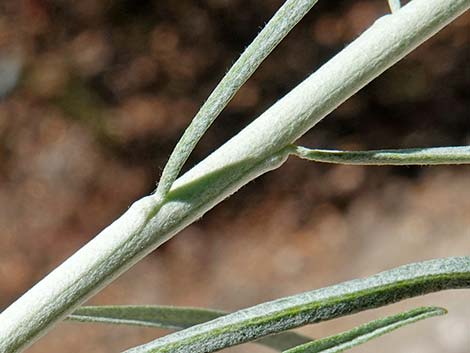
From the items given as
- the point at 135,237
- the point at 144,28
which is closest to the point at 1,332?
the point at 135,237

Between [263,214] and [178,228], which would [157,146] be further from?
[178,228]

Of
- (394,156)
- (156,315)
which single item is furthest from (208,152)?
(394,156)

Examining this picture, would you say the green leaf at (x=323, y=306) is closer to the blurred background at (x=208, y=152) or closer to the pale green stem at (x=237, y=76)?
the pale green stem at (x=237, y=76)

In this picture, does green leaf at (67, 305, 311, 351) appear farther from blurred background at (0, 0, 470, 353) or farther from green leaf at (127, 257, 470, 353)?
blurred background at (0, 0, 470, 353)

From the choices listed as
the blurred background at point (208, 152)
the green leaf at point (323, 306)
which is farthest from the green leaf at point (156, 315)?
the blurred background at point (208, 152)

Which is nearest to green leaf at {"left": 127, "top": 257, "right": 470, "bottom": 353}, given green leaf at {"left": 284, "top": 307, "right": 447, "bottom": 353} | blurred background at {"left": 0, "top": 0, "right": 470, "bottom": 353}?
green leaf at {"left": 284, "top": 307, "right": 447, "bottom": 353}

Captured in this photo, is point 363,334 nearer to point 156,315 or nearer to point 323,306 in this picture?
point 323,306
